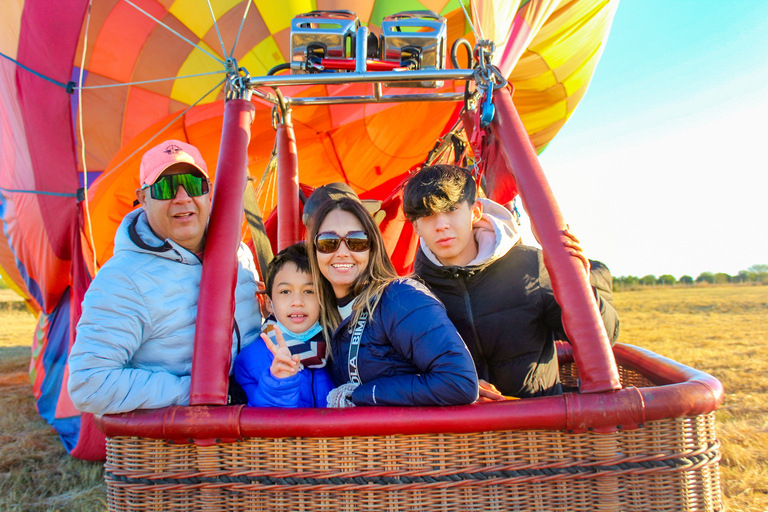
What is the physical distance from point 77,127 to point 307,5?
1.68m

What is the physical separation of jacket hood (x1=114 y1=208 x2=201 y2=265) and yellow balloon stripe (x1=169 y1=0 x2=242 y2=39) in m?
2.40

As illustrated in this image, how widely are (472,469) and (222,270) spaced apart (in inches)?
27.7

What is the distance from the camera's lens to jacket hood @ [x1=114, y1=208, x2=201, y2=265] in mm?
1269

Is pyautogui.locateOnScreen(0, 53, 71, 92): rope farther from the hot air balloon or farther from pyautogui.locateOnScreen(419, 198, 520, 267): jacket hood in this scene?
pyautogui.locateOnScreen(419, 198, 520, 267): jacket hood

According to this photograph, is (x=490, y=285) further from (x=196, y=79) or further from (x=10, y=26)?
→ (x=10, y=26)

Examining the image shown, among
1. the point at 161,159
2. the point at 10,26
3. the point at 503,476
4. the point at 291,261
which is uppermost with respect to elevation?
the point at 10,26

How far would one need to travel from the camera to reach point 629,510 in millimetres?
1039

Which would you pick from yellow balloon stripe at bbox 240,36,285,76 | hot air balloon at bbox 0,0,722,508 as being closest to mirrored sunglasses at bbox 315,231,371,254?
hot air balloon at bbox 0,0,722,508

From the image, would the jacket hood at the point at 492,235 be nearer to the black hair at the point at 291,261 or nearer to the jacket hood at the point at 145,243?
the black hair at the point at 291,261

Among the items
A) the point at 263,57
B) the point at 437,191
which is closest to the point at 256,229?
the point at 437,191

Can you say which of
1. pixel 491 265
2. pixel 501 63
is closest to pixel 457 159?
pixel 491 265

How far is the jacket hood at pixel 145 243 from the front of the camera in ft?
4.16

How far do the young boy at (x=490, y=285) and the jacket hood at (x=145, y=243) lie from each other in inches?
24.6

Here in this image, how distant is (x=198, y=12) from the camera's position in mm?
3281
